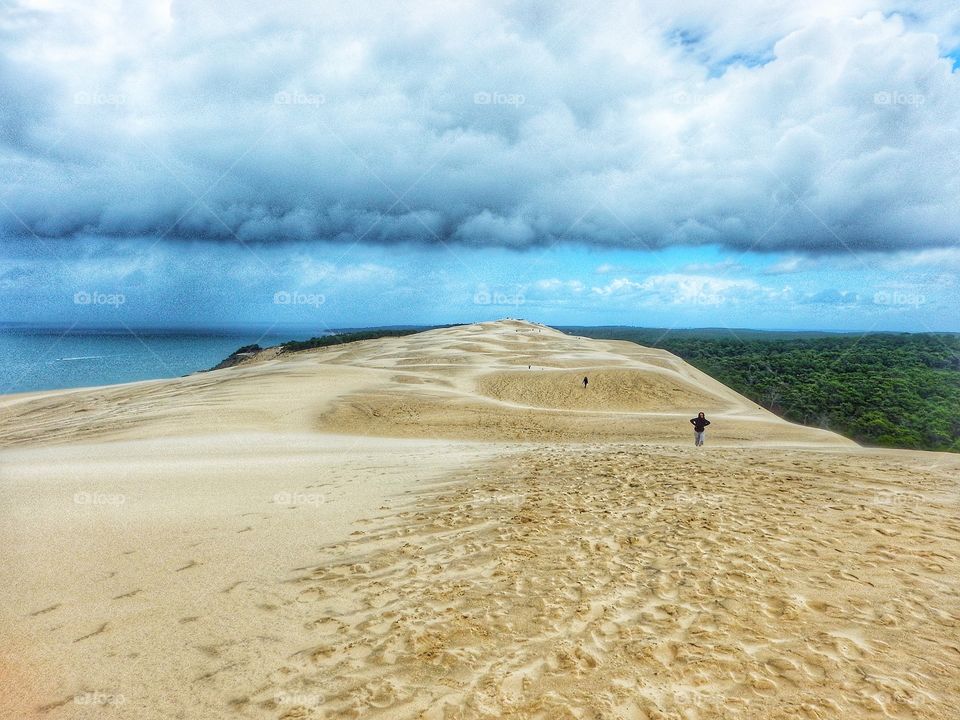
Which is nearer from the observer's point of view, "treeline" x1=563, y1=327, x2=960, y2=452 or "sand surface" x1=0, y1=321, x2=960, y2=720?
"sand surface" x1=0, y1=321, x2=960, y2=720

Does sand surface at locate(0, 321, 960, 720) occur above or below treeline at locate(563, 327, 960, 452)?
above

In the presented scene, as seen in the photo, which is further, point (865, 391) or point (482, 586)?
point (865, 391)

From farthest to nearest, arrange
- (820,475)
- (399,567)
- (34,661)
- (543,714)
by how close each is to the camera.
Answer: (820,475) → (399,567) → (34,661) → (543,714)

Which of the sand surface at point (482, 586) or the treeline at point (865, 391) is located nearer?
the sand surface at point (482, 586)

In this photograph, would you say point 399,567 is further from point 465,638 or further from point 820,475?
point 820,475

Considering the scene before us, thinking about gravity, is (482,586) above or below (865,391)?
above

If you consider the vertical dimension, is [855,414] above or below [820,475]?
below

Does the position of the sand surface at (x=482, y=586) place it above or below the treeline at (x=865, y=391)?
above

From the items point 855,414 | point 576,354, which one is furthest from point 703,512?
point 855,414
